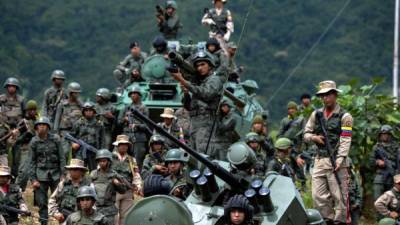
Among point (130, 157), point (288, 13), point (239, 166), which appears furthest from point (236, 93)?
point (288, 13)

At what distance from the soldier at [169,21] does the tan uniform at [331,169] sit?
1155cm

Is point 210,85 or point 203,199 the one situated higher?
point 210,85

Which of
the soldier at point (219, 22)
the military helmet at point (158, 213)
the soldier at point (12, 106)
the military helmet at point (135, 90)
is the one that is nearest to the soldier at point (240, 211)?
the military helmet at point (158, 213)

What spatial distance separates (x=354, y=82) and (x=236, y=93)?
15.1 feet

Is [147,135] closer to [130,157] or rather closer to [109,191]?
[130,157]

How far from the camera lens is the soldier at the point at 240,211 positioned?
1873 centimetres

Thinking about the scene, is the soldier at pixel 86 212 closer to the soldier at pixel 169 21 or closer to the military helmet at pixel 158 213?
the military helmet at pixel 158 213

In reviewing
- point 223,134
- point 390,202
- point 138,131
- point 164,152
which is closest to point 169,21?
point 138,131

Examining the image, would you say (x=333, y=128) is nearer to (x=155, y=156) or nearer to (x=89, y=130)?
(x=155, y=156)

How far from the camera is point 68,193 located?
75.7 feet

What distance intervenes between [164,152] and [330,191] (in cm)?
352

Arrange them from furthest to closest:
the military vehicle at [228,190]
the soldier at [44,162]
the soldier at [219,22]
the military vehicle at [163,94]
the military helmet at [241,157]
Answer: the soldier at [219,22] < the military vehicle at [163,94] < the soldier at [44,162] < the military helmet at [241,157] < the military vehicle at [228,190]

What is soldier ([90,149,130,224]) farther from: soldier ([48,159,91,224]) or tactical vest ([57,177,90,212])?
tactical vest ([57,177,90,212])

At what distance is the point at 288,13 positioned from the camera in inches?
2345
